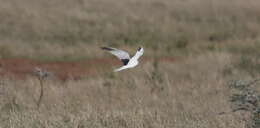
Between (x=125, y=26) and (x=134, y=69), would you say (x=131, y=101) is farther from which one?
(x=125, y=26)

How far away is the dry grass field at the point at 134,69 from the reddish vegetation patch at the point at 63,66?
0.02 m

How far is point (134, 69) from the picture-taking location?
12.9 m

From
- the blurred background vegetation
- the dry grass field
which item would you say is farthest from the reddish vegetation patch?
the blurred background vegetation

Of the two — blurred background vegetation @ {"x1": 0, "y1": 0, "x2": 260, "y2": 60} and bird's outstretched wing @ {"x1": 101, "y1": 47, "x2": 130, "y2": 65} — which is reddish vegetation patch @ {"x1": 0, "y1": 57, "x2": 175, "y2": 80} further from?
bird's outstretched wing @ {"x1": 101, "y1": 47, "x2": 130, "y2": 65}

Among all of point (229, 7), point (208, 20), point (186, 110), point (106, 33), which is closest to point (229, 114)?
point (186, 110)

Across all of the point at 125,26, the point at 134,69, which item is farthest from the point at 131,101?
the point at 125,26

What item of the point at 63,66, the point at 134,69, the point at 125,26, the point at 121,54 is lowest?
the point at 63,66

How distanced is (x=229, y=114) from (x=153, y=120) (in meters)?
1.06

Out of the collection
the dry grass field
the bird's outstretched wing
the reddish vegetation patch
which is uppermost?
the bird's outstretched wing

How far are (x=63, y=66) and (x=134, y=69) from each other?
344 centimetres

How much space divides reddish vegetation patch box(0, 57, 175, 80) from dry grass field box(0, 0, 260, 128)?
2 cm

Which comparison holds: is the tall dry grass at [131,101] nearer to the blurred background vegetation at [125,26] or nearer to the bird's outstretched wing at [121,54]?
the bird's outstretched wing at [121,54]

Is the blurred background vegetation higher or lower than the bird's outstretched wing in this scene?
lower

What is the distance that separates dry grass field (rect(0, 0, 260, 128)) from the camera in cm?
677
